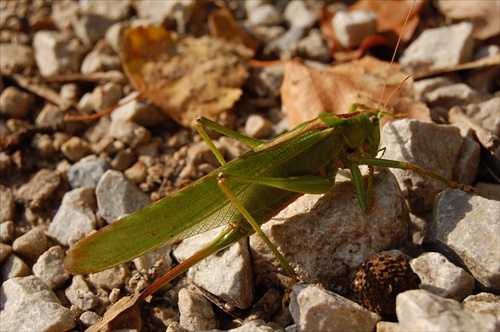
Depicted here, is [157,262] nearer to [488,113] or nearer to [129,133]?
[129,133]

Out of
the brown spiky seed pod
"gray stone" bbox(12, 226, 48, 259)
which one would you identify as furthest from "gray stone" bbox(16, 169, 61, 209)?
the brown spiky seed pod

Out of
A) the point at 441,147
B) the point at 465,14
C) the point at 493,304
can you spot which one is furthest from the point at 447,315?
the point at 465,14

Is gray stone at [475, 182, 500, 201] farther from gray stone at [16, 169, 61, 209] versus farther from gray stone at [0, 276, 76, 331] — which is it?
gray stone at [16, 169, 61, 209]

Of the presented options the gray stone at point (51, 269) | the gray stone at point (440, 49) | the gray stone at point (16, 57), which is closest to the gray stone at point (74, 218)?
the gray stone at point (51, 269)

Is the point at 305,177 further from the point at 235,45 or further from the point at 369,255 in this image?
the point at 235,45

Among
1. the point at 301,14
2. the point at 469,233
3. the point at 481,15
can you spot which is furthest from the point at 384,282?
the point at 301,14

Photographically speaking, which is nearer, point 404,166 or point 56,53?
point 404,166
